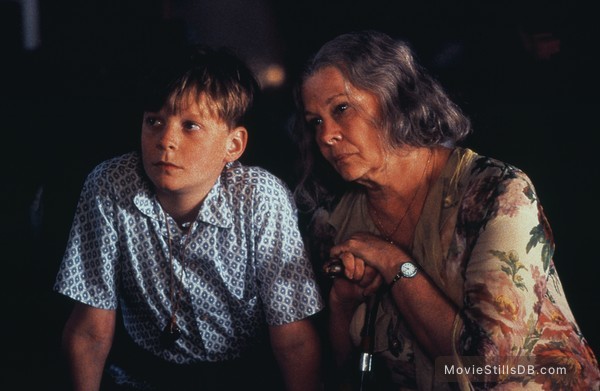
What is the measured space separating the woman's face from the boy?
0.65 feet

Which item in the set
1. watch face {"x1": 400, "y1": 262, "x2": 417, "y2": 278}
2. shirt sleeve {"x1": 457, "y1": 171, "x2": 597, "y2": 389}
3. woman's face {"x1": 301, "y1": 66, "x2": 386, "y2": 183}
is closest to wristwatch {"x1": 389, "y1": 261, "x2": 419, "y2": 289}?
watch face {"x1": 400, "y1": 262, "x2": 417, "y2": 278}

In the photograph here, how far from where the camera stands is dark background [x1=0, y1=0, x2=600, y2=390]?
1639 millimetres

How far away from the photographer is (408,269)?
1.34 metres

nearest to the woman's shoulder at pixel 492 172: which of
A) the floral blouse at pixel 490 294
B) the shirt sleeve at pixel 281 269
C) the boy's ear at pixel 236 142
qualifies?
the floral blouse at pixel 490 294

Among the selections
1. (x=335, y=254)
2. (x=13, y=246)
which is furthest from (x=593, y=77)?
(x=13, y=246)

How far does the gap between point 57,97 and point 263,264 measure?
3.05ft

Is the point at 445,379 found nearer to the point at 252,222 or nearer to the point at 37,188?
the point at 252,222

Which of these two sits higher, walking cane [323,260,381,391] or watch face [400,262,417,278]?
watch face [400,262,417,278]

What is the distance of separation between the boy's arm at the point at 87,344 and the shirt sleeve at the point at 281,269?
1.34 feet

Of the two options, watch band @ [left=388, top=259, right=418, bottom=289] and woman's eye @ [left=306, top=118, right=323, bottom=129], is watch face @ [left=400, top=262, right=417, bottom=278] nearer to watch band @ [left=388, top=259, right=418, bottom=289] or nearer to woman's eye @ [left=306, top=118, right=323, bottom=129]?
watch band @ [left=388, top=259, right=418, bottom=289]

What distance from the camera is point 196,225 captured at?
149 centimetres

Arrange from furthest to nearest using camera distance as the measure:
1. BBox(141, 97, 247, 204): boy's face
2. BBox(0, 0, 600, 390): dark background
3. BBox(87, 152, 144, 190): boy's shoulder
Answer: BBox(0, 0, 600, 390): dark background < BBox(87, 152, 144, 190): boy's shoulder < BBox(141, 97, 247, 204): boy's face

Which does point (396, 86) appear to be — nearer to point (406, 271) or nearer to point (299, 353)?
point (406, 271)

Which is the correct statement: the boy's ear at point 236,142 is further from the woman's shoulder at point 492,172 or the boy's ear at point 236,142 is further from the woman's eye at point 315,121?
the woman's shoulder at point 492,172
